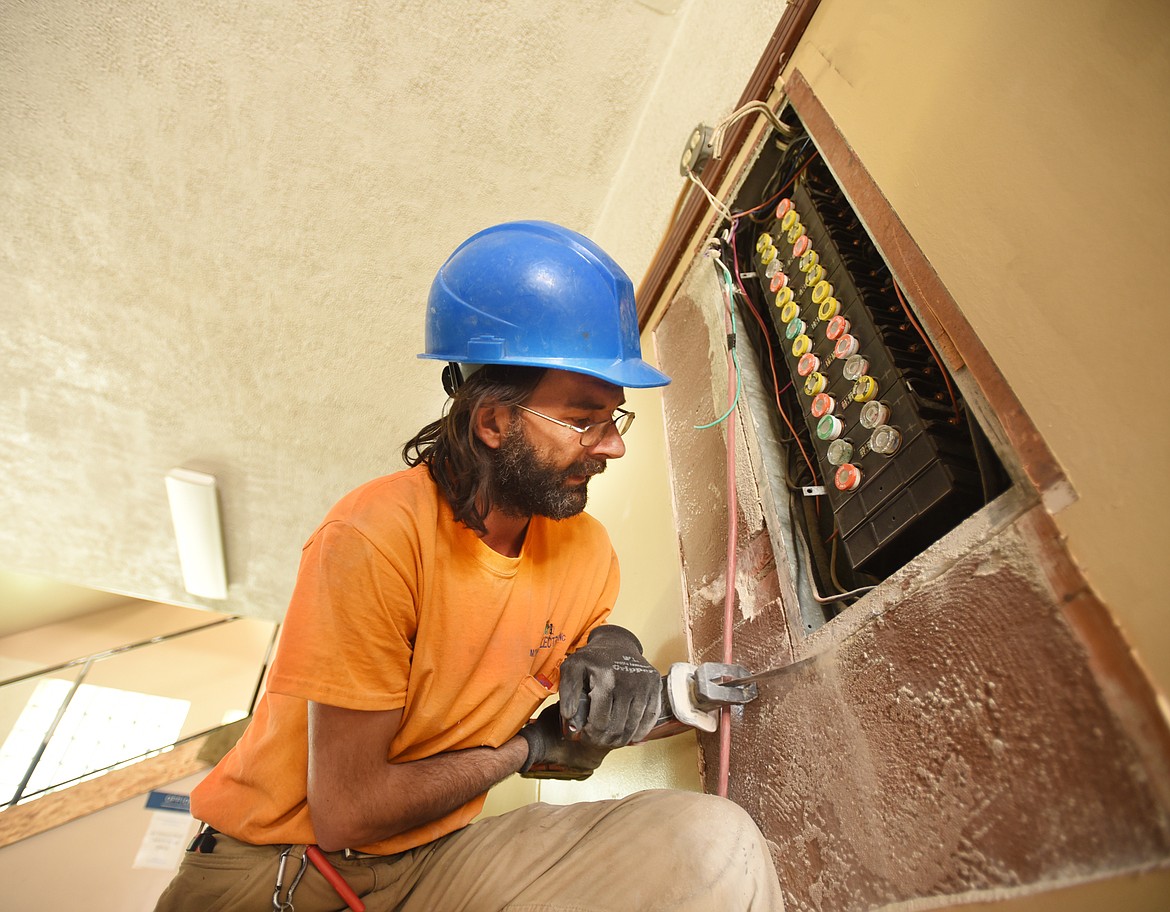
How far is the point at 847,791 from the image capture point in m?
0.93

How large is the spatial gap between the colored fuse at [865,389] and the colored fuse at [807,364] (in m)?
0.14

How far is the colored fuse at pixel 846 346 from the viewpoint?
1238 millimetres

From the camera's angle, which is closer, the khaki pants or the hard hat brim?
the khaki pants

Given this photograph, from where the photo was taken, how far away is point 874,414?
3.74ft

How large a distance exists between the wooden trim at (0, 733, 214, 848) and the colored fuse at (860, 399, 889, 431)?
389cm

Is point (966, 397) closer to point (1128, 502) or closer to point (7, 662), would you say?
point (1128, 502)

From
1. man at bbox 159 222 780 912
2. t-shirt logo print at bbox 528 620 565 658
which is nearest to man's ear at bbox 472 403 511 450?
man at bbox 159 222 780 912

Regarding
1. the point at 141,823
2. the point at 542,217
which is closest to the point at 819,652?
the point at 542,217

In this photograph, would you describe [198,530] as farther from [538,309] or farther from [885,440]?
[885,440]

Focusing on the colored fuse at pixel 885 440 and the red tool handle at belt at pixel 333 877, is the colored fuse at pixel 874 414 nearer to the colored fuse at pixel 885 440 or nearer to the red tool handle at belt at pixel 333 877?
the colored fuse at pixel 885 440

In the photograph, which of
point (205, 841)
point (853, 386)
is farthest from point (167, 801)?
point (853, 386)

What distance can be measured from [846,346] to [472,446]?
754 mm

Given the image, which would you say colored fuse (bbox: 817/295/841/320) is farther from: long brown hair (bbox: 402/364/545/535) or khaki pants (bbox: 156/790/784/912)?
khaki pants (bbox: 156/790/784/912)

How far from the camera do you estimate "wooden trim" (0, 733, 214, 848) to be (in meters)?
3.04
